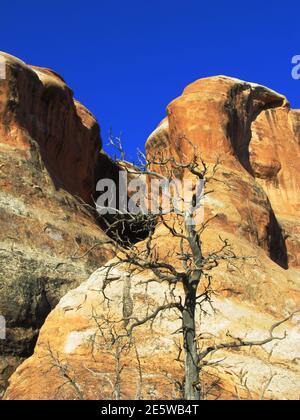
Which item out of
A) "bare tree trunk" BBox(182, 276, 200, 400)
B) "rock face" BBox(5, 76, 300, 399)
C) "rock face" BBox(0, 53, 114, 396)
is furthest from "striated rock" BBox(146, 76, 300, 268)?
"bare tree trunk" BBox(182, 276, 200, 400)

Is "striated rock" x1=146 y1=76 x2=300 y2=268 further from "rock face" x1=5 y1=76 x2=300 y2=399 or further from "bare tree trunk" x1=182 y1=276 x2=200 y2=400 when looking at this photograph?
"bare tree trunk" x1=182 y1=276 x2=200 y2=400

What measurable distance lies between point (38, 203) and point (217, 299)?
8266 mm

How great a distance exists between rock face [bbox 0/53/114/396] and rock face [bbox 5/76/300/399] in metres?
2.00

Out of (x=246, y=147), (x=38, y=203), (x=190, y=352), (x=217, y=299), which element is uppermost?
(x=246, y=147)

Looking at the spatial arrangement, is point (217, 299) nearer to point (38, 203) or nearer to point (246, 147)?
point (38, 203)

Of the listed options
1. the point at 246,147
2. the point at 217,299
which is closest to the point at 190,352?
the point at 217,299

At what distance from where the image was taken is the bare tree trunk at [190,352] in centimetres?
964

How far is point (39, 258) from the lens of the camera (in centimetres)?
1984

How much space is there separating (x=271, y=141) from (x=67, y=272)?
55.6ft

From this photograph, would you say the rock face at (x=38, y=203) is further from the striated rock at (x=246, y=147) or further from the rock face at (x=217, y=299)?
the striated rock at (x=246, y=147)

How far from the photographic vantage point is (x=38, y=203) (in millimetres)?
22203

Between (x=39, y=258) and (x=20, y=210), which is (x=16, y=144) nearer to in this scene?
(x=20, y=210)

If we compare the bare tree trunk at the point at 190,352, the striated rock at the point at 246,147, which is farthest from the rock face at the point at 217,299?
the bare tree trunk at the point at 190,352

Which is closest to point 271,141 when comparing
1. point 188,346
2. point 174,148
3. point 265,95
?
point 265,95
